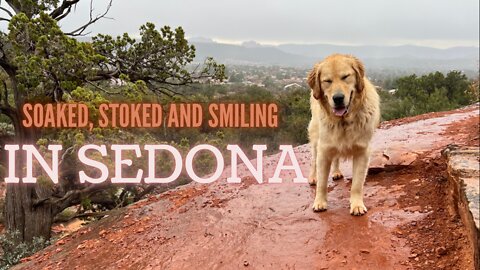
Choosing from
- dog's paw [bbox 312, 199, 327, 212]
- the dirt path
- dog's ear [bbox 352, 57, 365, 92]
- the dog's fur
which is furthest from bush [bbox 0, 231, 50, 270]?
dog's ear [bbox 352, 57, 365, 92]

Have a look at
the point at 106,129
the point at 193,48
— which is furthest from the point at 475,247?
the point at 193,48

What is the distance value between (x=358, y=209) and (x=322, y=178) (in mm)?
473

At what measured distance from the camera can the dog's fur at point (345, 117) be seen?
4391mm

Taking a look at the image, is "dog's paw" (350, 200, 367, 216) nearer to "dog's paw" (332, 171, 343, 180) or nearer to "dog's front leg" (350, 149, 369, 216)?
"dog's front leg" (350, 149, 369, 216)

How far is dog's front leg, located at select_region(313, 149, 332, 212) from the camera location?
4.92 metres

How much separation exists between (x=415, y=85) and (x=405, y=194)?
66.3 ft

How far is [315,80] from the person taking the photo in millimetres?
4543

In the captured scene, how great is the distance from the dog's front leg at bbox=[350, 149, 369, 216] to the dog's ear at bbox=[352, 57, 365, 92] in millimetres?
657

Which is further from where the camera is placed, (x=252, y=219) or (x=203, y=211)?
(x=203, y=211)

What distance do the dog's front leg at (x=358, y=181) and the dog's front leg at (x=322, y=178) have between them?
11.1 inches

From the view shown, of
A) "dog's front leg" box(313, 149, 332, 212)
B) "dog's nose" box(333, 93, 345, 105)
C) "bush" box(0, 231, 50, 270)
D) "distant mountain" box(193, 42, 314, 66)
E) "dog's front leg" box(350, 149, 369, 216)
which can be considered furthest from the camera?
"distant mountain" box(193, 42, 314, 66)

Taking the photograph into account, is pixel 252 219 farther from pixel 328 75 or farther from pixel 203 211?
pixel 328 75

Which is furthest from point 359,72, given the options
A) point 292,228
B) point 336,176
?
point 336,176

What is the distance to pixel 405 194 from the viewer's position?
5164 mm
